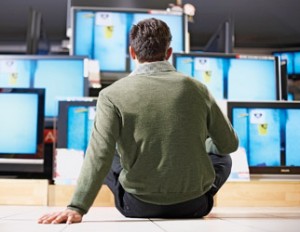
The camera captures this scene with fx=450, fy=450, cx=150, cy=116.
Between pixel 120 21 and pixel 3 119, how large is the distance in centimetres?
124

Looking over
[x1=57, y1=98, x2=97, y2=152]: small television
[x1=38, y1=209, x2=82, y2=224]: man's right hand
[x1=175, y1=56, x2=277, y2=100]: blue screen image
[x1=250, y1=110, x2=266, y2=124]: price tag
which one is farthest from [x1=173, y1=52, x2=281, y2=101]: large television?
[x1=38, y1=209, x2=82, y2=224]: man's right hand

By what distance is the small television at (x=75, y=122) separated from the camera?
238cm

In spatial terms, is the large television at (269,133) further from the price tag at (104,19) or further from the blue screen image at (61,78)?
the price tag at (104,19)

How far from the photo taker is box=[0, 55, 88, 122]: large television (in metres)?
2.89

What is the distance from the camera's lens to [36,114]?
2.53 metres

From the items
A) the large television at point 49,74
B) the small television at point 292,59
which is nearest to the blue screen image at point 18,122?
the large television at point 49,74

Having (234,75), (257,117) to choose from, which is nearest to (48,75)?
(234,75)

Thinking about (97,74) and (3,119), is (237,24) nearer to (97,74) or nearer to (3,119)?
(97,74)

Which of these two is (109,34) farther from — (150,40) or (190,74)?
(150,40)

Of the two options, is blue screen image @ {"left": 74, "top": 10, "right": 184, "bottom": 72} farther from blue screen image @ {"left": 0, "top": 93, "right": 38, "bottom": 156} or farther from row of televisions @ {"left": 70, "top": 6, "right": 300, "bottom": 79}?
blue screen image @ {"left": 0, "top": 93, "right": 38, "bottom": 156}

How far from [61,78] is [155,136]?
1532 millimetres

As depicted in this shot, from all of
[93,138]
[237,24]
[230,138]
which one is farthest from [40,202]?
[237,24]

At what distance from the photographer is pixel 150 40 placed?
5.25 feet

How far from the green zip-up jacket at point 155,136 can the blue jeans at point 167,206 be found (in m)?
0.05
